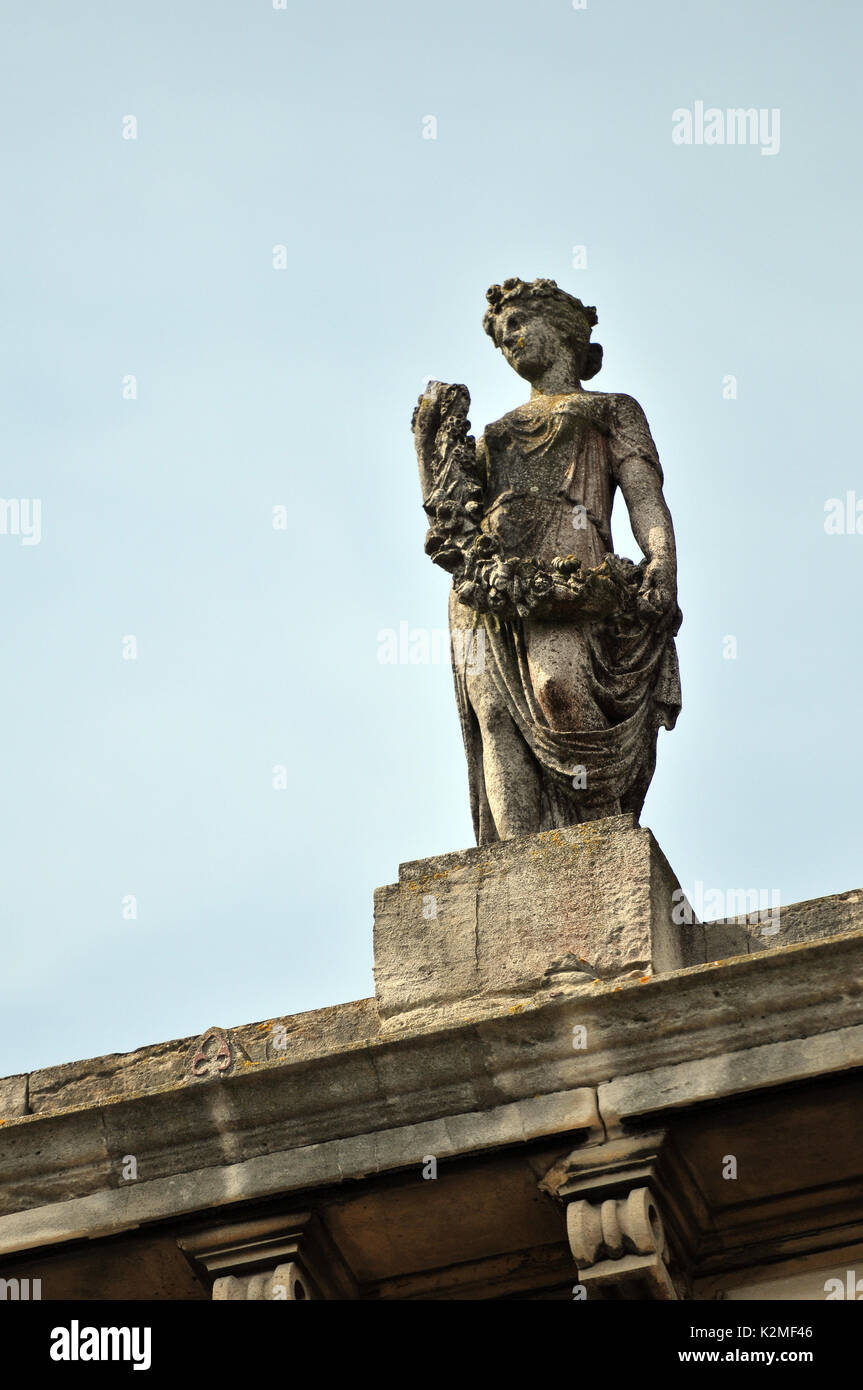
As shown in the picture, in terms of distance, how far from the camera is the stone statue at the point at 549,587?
423 inches

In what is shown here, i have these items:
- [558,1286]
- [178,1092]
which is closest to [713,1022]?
[558,1286]

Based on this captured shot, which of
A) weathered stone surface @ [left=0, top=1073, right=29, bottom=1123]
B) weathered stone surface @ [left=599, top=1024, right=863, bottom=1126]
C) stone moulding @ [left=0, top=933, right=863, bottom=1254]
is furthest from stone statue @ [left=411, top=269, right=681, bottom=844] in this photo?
weathered stone surface @ [left=0, top=1073, right=29, bottom=1123]

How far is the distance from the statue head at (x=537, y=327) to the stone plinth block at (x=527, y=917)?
257 cm

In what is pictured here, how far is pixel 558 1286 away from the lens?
31.9 feet

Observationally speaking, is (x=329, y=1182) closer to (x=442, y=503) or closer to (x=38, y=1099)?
(x=38, y=1099)

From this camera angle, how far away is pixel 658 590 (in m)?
11.1

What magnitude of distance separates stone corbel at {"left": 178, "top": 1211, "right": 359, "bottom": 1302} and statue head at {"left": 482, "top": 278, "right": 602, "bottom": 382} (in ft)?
13.8

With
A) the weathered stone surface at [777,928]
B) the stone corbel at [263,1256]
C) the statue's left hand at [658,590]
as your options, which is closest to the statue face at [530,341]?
the statue's left hand at [658,590]

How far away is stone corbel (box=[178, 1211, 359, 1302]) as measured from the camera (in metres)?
9.46

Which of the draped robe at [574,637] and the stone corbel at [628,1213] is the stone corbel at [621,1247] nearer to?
the stone corbel at [628,1213]

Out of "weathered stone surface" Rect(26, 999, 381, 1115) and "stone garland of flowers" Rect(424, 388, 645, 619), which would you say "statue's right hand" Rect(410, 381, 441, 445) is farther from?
"weathered stone surface" Rect(26, 999, 381, 1115)

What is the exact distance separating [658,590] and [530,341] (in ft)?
5.04

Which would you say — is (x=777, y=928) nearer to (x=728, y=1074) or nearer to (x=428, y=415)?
(x=728, y=1074)

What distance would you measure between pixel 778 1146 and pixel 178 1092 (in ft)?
6.97
